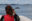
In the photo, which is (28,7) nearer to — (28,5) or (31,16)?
(28,5)

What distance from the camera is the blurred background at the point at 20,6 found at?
2.74m

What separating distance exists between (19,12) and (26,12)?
27cm

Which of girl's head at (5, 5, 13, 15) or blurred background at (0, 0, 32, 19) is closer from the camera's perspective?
girl's head at (5, 5, 13, 15)

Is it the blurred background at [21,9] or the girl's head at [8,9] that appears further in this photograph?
the blurred background at [21,9]

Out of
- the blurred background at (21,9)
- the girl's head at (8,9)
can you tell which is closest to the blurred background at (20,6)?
the blurred background at (21,9)

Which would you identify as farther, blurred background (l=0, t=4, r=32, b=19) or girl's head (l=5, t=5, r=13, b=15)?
blurred background (l=0, t=4, r=32, b=19)

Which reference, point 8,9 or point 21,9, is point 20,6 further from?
point 8,9

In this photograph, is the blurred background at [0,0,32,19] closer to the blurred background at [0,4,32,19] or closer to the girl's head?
the blurred background at [0,4,32,19]

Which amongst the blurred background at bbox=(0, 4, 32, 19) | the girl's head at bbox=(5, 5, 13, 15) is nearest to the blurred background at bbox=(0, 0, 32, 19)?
the blurred background at bbox=(0, 4, 32, 19)

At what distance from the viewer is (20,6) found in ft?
9.07

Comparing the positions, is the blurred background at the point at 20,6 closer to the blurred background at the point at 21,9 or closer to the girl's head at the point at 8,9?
the blurred background at the point at 21,9

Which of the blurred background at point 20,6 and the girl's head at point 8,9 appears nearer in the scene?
the girl's head at point 8,9

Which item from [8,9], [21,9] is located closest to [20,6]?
[21,9]

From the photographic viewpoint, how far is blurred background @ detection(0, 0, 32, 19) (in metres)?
2.74
